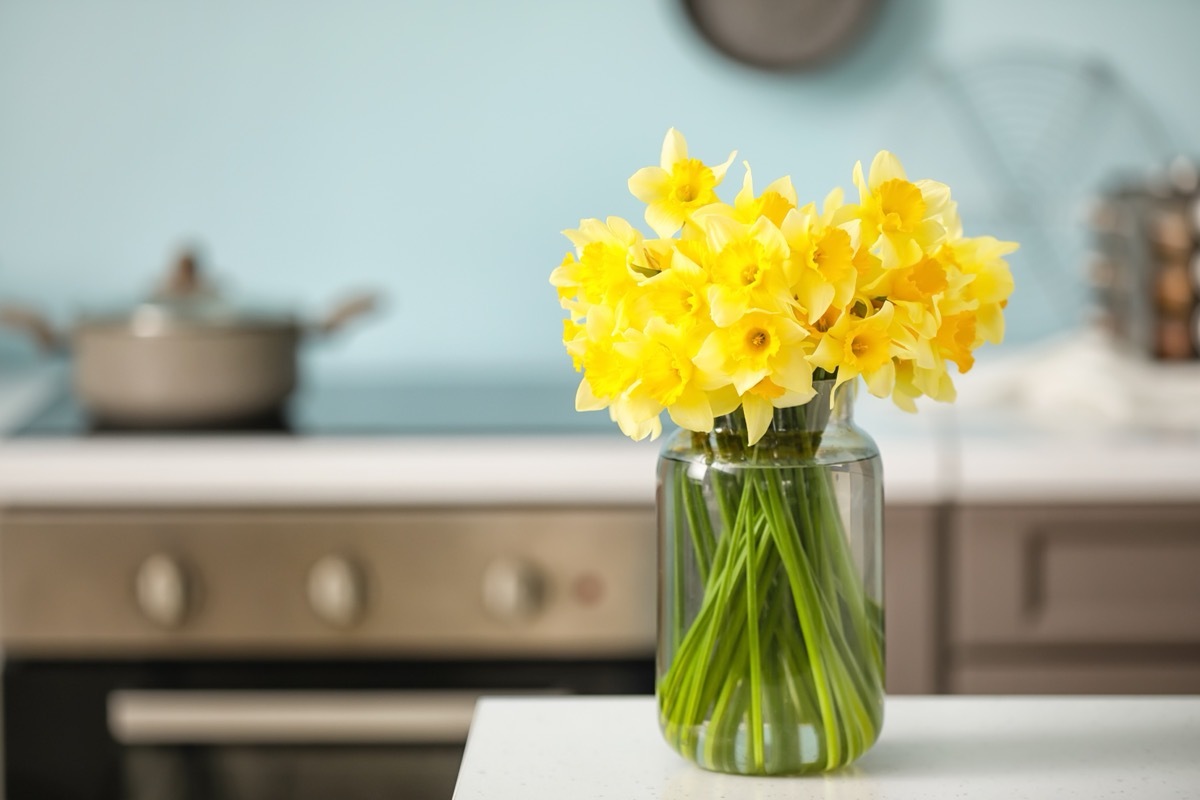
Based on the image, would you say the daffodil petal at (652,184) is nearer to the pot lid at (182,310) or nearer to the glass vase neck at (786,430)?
the glass vase neck at (786,430)

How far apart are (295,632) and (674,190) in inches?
35.4

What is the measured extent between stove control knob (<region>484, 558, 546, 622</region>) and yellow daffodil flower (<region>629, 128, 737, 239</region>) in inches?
30.8

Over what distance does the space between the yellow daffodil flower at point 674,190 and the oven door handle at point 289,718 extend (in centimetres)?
87

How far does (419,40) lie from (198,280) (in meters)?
0.54

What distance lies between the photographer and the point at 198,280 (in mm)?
1608

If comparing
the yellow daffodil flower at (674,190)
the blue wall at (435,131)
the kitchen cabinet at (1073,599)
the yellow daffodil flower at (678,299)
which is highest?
the blue wall at (435,131)

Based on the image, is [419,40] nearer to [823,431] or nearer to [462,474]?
[462,474]

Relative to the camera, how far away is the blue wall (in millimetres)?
1957

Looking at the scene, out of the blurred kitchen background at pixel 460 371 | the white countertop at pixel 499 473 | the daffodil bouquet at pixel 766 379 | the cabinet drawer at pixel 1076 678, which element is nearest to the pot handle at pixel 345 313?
the blurred kitchen background at pixel 460 371

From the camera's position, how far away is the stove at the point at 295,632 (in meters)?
1.48

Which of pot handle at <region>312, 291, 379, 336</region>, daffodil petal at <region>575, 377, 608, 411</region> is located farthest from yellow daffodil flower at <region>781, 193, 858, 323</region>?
pot handle at <region>312, 291, 379, 336</region>

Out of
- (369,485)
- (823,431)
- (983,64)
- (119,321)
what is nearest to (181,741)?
(369,485)

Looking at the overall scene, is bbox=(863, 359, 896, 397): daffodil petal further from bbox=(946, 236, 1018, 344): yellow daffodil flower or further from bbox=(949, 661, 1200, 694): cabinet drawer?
bbox=(949, 661, 1200, 694): cabinet drawer

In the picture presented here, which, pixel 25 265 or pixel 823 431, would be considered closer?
pixel 823 431
